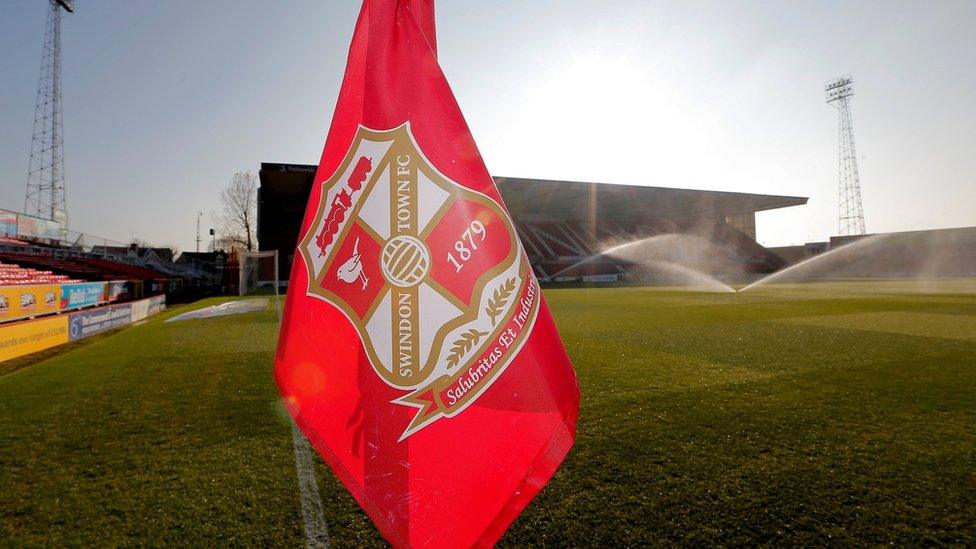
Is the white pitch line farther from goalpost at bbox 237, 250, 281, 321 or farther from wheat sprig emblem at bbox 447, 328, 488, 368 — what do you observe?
goalpost at bbox 237, 250, 281, 321

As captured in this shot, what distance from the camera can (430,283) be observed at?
4.01 feet

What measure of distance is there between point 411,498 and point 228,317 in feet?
43.1

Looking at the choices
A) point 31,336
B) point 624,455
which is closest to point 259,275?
point 31,336

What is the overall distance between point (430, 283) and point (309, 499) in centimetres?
214

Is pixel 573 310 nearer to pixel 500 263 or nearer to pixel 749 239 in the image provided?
pixel 500 263

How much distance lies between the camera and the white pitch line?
2216mm

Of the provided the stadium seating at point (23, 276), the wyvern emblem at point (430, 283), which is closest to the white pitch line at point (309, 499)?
the wyvern emblem at point (430, 283)

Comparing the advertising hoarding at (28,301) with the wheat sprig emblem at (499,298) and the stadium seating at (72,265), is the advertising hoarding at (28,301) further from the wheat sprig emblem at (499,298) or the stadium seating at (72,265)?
the wheat sprig emblem at (499,298)

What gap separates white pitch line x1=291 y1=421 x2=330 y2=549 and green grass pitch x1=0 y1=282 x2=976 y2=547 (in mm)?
53

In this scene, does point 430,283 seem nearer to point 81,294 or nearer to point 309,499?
point 309,499

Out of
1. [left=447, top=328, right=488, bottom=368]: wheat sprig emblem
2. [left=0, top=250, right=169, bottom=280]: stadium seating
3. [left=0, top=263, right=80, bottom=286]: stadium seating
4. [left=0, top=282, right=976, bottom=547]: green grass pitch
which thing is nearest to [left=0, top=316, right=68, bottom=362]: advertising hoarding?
[left=0, top=282, right=976, bottom=547]: green grass pitch

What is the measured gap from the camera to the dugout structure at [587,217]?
3073cm

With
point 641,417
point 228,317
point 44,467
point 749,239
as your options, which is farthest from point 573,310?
point 749,239

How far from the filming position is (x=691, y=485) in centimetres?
269
